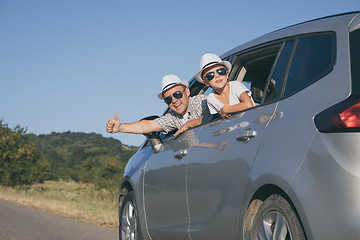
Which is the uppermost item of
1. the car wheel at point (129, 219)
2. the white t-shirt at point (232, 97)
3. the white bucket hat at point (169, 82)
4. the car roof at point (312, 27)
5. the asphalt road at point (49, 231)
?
the car roof at point (312, 27)

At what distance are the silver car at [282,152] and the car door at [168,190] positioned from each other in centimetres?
2

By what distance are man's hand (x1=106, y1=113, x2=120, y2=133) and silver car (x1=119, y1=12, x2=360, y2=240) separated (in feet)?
Result: 1.95

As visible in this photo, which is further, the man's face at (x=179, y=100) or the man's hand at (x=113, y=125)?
the man's face at (x=179, y=100)

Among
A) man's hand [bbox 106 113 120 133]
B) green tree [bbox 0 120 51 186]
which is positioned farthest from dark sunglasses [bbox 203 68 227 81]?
green tree [bbox 0 120 51 186]

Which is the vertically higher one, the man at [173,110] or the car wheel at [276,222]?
the man at [173,110]

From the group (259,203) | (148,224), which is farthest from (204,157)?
(148,224)

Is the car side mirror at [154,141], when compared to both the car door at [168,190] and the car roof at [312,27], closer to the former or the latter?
the car door at [168,190]

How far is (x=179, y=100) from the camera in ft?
18.2

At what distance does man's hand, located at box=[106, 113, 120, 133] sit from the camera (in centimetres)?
533

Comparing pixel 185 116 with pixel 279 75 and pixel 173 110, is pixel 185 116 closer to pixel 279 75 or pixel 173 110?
pixel 173 110

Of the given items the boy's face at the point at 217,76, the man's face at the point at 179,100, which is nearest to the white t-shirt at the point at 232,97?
the boy's face at the point at 217,76

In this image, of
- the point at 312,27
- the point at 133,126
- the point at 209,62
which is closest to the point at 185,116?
the point at 133,126

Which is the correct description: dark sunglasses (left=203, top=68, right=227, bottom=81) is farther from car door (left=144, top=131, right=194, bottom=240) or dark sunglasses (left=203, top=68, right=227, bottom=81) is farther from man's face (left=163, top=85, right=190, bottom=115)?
man's face (left=163, top=85, right=190, bottom=115)

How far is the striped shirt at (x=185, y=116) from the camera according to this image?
217 inches
